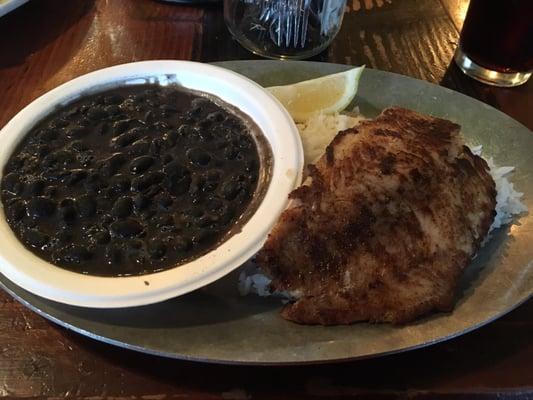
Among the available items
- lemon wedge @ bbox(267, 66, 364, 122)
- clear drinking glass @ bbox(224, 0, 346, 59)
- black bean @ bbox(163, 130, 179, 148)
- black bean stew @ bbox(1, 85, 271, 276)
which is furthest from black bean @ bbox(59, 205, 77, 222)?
clear drinking glass @ bbox(224, 0, 346, 59)

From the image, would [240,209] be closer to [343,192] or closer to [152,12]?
[343,192]

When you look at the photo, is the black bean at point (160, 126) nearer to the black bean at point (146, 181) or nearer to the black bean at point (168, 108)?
the black bean at point (168, 108)

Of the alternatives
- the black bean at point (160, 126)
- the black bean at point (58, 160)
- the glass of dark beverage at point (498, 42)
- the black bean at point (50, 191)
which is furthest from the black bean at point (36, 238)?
the glass of dark beverage at point (498, 42)

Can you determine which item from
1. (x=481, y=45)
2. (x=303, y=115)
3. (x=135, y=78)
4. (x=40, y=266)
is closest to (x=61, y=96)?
(x=135, y=78)

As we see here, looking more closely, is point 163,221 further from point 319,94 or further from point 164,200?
point 319,94

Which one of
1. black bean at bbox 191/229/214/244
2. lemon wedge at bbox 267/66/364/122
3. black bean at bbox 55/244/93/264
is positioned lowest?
lemon wedge at bbox 267/66/364/122

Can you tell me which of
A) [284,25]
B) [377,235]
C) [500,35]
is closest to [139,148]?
[377,235]

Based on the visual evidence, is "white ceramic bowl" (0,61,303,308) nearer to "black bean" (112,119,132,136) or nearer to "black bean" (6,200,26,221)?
"black bean" (6,200,26,221)
